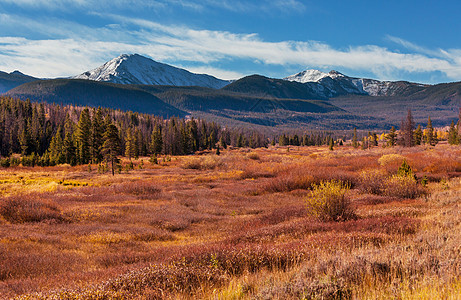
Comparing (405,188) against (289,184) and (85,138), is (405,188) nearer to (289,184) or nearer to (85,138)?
(289,184)

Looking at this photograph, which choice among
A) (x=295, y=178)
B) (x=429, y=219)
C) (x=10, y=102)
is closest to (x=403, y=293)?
(x=429, y=219)

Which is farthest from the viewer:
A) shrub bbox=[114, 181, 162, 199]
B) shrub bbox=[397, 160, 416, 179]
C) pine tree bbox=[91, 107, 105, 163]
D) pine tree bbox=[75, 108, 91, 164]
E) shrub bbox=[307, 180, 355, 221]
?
pine tree bbox=[75, 108, 91, 164]

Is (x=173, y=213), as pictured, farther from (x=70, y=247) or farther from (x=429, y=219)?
(x=429, y=219)

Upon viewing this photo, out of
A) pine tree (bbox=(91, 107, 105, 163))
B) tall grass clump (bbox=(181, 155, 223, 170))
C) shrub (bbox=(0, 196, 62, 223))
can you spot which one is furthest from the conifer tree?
shrub (bbox=(0, 196, 62, 223))

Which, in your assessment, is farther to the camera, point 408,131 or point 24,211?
point 408,131

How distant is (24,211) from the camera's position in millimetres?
15508

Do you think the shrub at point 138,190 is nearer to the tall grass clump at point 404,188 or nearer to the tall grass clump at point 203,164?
the tall grass clump at point 404,188

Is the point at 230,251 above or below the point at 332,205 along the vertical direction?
above

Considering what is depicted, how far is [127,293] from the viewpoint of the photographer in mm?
5320

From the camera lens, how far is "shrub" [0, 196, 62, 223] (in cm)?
1516

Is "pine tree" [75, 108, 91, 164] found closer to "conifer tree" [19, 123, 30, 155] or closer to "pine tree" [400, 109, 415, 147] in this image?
"conifer tree" [19, 123, 30, 155]

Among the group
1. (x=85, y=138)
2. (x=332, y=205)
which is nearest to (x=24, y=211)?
(x=332, y=205)

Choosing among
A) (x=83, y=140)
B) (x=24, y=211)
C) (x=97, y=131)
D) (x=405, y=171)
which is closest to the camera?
(x=24, y=211)

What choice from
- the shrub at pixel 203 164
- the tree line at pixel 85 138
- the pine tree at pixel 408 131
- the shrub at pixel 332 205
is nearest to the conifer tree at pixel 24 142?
the tree line at pixel 85 138
